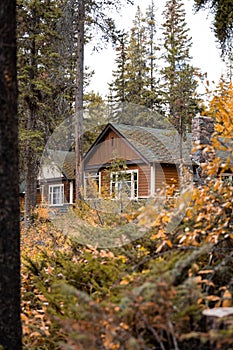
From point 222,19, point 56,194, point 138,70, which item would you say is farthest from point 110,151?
point 138,70

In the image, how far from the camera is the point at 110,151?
19375mm

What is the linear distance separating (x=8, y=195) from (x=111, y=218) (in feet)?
9.35

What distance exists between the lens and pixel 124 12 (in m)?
14.6

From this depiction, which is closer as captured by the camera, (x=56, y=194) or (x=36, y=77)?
(x=36, y=77)

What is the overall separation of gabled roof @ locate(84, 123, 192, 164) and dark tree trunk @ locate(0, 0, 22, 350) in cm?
1382

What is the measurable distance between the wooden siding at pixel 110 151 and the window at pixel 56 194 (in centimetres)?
325

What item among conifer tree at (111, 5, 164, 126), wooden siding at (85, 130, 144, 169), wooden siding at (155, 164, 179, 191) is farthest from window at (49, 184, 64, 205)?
wooden siding at (155, 164, 179, 191)

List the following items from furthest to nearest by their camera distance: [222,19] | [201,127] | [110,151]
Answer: [110,151] → [201,127] → [222,19]

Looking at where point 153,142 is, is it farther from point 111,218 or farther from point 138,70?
point 111,218

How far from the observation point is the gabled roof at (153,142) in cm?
1695

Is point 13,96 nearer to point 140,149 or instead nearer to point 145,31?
point 140,149

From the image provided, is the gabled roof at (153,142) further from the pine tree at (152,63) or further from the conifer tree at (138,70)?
the pine tree at (152,63)

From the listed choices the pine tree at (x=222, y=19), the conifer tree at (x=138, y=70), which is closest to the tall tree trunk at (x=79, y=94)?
the pine tree at (x=222, y=19)

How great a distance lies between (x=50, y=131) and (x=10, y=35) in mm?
13218
